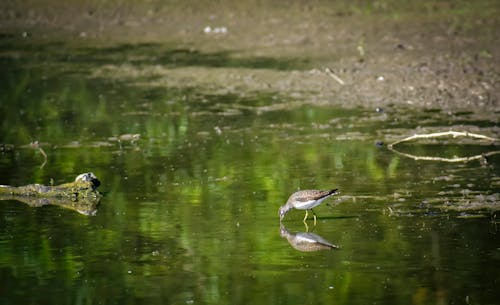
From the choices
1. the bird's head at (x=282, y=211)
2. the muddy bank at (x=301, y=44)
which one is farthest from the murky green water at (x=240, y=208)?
the muddy bank at (x=301, y=44)

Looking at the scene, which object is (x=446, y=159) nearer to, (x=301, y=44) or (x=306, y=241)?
(x=306, y=241)

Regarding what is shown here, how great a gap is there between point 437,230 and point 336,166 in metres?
3.52

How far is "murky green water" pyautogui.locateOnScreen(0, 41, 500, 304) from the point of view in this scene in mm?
9336

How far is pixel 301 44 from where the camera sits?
26031 mm

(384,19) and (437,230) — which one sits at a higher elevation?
(384,19)

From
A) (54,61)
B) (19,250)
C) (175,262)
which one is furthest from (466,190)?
(54,61)

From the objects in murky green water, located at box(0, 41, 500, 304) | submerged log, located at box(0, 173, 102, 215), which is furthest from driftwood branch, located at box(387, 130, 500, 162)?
submerged log, located at box(0, 173, 102, 215)

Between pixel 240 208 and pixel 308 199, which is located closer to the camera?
pixel 308 199

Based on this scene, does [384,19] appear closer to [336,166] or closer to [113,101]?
[113,101]

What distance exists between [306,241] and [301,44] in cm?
1574

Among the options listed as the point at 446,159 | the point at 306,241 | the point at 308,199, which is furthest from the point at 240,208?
the point at 446,159

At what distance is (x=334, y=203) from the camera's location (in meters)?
12.3

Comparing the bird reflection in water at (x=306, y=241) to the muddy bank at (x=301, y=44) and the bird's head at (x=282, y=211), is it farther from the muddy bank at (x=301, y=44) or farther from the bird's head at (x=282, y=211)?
the muddy bank at (x=301, y=44)

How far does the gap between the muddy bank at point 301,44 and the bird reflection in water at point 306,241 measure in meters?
7.43
